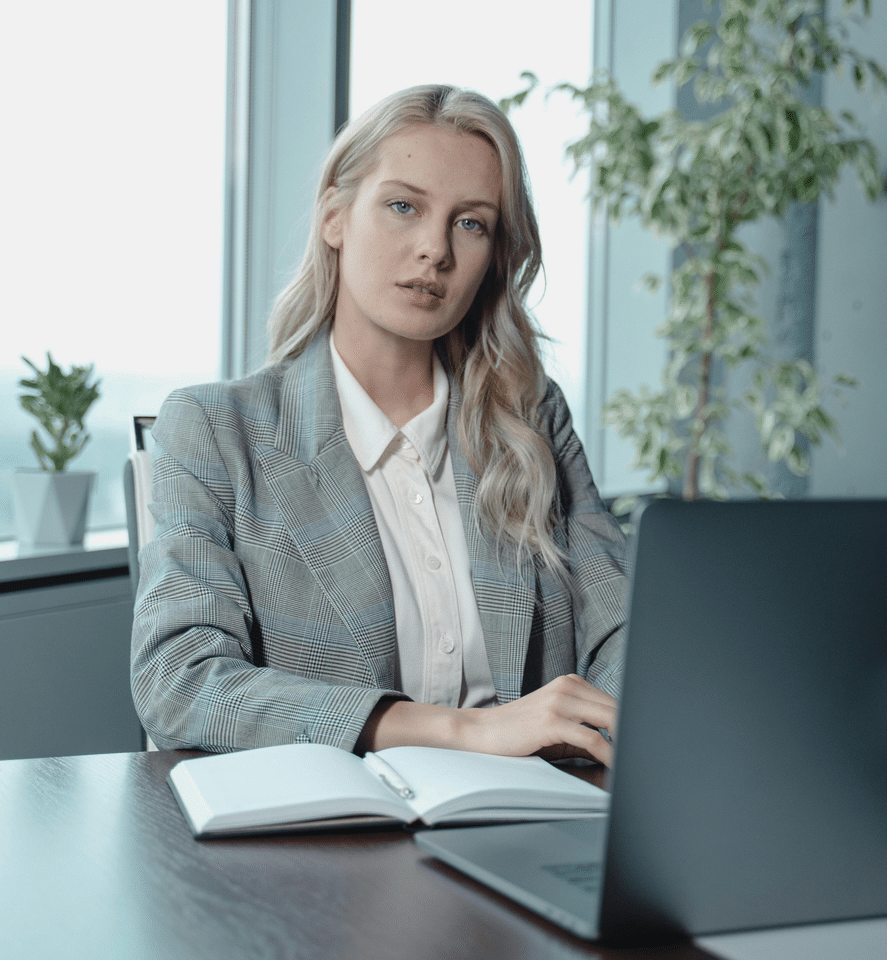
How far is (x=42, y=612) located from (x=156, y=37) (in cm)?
139

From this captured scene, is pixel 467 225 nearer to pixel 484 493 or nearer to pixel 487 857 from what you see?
pixel 484 493

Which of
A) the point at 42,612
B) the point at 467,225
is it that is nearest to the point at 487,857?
the point at 467,225

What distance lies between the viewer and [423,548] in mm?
1410

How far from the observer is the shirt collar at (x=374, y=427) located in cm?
145

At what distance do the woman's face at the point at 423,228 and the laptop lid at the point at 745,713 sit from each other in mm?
938

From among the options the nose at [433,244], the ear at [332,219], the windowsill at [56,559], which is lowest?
the windowsill at [56,559]

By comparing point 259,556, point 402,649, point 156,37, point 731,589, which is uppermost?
point 156,37

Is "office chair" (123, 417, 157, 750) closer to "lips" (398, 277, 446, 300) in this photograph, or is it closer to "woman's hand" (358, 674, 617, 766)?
"lips" (398, 277, 446, 300)

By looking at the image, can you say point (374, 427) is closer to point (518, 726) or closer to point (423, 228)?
point (423, 228)

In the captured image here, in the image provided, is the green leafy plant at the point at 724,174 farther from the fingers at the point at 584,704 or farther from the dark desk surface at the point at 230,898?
the dark desk surface at the point at 230,898

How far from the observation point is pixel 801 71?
3.14 m

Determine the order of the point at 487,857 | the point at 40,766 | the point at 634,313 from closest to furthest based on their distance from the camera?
the point at 487,857 < the point at 40,766 < the point at 634,313

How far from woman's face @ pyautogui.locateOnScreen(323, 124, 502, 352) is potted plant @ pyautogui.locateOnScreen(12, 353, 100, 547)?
803 mm

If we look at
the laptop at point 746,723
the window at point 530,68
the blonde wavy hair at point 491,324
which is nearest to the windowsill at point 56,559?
the blonde wavy hair at point 491,324
